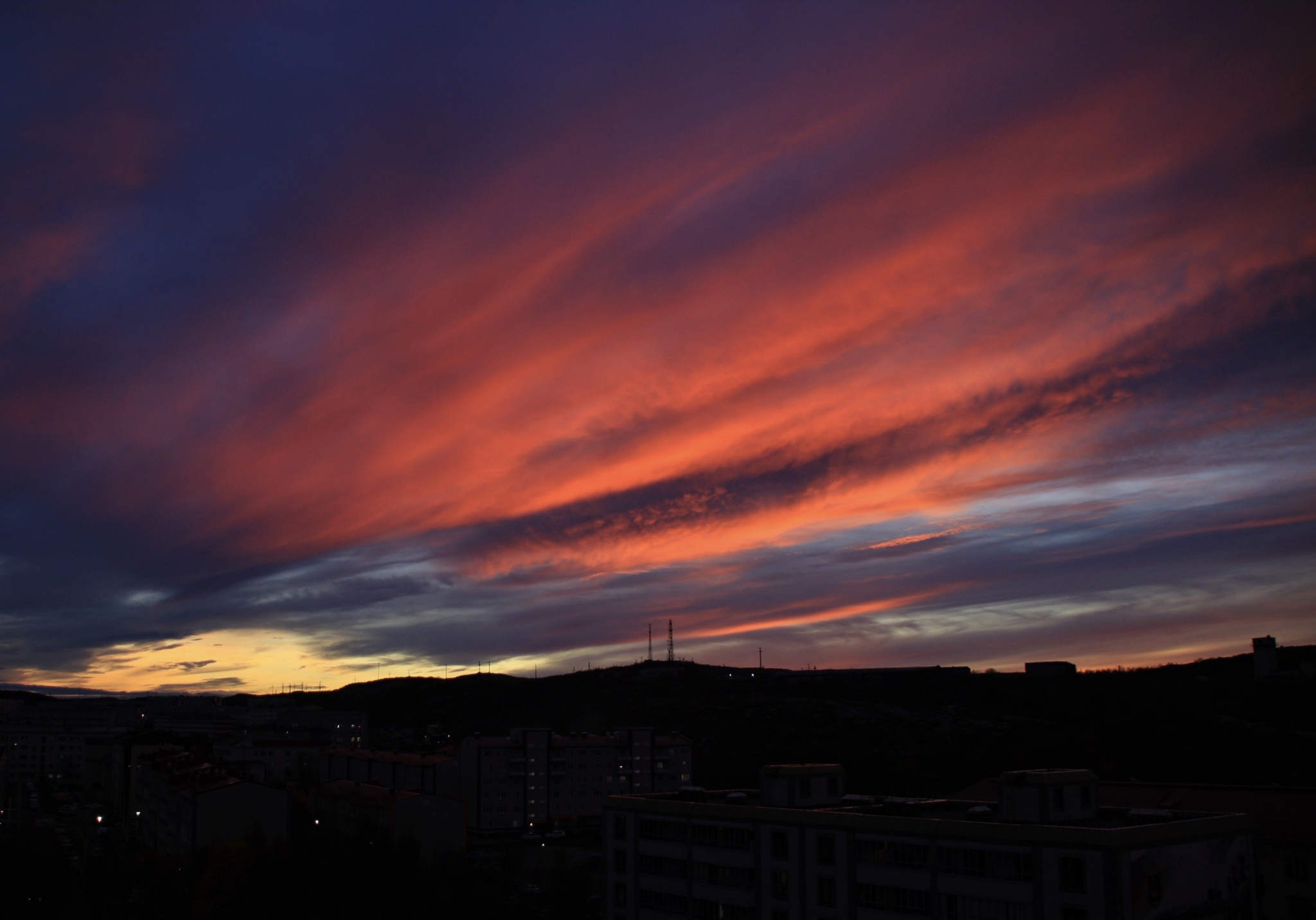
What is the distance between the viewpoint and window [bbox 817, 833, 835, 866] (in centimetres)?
4147

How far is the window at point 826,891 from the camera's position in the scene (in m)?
41.3

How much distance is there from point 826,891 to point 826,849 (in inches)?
68.7

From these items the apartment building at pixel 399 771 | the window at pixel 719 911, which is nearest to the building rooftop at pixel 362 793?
the apartment building at pixel 399 771

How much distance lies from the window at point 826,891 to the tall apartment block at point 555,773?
56.4 metres

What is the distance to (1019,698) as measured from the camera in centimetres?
14825

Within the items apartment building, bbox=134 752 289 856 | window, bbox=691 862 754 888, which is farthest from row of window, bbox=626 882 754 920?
apartment building, bbox=134 752 289 856

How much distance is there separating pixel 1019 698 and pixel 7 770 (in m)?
146

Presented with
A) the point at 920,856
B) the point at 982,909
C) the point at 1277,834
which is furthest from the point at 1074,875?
the point at 1277,834

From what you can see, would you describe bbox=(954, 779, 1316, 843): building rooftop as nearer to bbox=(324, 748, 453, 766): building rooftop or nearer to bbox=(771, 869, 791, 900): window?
bbox=(771, 869, 791, 900): window

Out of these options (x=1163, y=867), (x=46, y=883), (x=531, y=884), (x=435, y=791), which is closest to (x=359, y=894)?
(x=531, y=884)

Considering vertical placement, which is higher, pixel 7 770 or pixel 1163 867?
pixel 1163 867

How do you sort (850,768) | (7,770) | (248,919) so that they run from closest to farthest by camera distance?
(248,919), (850,768), (7,770)

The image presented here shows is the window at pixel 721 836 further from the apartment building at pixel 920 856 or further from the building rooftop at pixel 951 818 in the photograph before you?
the building rooftop at pixel 951 818

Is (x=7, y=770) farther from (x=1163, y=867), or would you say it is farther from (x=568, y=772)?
(x=1163, y=867)
